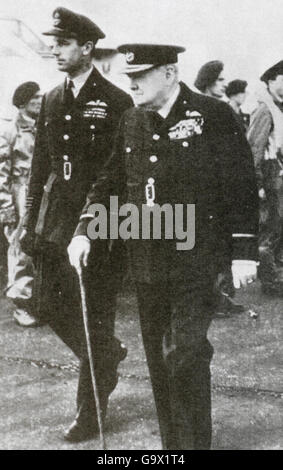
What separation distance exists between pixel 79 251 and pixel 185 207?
492 mm

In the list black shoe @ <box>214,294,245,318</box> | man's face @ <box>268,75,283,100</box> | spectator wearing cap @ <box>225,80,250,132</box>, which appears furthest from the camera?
spectator wearing cap @ <box>225,80,250,132</box>

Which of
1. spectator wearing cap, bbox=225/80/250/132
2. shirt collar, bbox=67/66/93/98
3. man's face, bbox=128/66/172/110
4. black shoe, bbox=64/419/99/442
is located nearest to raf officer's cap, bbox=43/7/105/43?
shirt collar, bbox=67/66/93/98

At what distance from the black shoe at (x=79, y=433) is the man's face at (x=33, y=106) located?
3.40m

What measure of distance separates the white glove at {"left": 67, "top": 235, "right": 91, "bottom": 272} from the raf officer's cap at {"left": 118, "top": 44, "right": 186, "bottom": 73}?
0.70 metres

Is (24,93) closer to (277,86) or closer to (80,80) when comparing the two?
(277,86)

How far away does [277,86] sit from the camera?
7.32 metres

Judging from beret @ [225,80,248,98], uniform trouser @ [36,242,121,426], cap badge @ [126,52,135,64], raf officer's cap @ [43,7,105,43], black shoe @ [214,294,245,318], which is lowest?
black shoe @ [214,294,245,318]

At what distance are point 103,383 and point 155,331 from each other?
75cm

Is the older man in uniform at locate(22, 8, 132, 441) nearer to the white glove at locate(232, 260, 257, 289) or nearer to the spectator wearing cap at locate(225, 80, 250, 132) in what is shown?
the white glove at locate(232, 260, 257, 289)

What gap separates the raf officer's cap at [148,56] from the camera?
11.7 ft

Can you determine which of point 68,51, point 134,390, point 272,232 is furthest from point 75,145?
point 272,232

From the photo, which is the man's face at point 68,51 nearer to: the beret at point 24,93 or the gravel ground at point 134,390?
the gravel ground at point 134,390

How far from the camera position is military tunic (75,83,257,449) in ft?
11.4

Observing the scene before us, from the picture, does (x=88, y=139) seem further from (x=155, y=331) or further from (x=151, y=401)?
(x=151, y=401)
